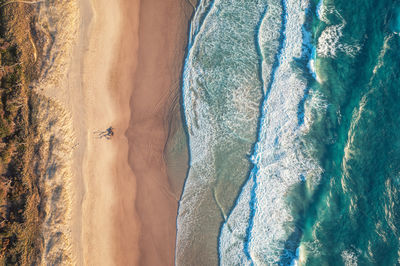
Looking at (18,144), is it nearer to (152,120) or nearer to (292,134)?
(152,120)

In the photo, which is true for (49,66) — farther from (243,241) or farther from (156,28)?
(243,241)

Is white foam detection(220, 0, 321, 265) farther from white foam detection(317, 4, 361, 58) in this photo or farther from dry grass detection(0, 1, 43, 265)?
dry grass detection(0, 1, 43, 265)

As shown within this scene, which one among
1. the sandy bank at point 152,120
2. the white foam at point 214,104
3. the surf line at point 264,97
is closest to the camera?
the surf line at point 264,97

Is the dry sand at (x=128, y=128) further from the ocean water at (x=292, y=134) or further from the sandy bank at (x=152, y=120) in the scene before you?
the ocean water at (x=292, y=134)

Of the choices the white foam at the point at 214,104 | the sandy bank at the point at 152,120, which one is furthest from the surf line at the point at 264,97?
the sandy bank at the point at 152,120

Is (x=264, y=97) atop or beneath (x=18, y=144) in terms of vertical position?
atop

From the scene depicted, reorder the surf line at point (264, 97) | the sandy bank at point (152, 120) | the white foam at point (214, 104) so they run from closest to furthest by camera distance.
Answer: the surf line at point (264, 97) < the white foam at point (214, 104) < the sandy bank at point (152, 120)

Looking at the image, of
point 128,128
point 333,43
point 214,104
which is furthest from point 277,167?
point 128,128

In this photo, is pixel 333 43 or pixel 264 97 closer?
pixel 264 97

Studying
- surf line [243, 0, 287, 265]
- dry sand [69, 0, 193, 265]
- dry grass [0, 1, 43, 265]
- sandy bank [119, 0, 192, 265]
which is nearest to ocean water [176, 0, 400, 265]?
surf line [243, 0, 287, 265]
